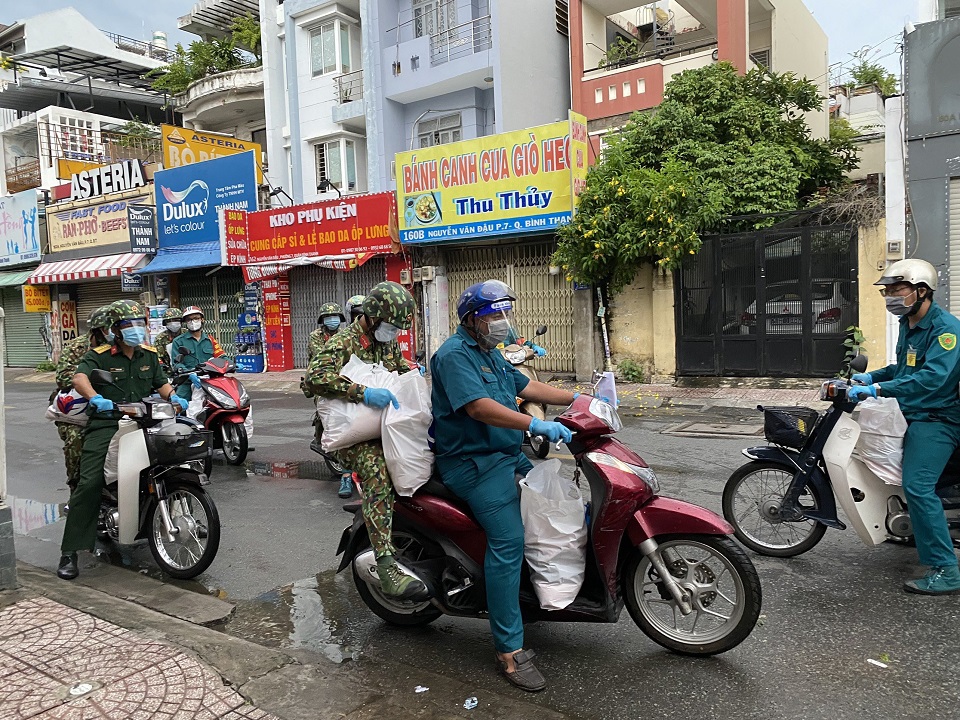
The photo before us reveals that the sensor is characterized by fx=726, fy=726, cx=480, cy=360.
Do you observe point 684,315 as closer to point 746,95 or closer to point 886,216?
point 886,216

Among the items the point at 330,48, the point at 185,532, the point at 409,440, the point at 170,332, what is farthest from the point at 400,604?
the point at 330,48

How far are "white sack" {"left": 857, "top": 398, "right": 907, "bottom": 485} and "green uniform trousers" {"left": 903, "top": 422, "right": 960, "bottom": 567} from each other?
2.5 inches

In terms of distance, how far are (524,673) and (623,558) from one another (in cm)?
67

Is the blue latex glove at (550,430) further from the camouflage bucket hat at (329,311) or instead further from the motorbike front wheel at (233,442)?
the motorbike front wheel at (233,442)

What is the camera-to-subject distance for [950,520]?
4047 millimetres

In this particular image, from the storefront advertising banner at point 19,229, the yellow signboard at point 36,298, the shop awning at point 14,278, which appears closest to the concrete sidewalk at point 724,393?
the yellow signboard at point 36,298

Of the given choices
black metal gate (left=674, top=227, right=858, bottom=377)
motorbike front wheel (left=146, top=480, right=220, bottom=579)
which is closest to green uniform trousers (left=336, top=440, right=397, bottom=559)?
motorbike front wheel (left=146, top=480, right=220, bottom=579)

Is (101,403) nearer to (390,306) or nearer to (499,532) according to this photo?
(390,306)

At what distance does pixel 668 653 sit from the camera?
343 cm

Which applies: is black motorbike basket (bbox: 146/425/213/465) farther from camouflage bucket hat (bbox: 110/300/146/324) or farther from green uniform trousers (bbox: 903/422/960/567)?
green uniform trousers (bbox: 903/422/960/567)

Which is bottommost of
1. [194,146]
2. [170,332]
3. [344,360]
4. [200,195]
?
[344,360]

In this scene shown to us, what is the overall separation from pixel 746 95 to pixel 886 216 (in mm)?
3656

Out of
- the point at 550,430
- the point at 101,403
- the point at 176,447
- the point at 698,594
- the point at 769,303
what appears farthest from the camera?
the point at 769,303

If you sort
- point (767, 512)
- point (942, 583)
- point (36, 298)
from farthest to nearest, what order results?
point (36, 298), point (767, 512), point (942, 583)
